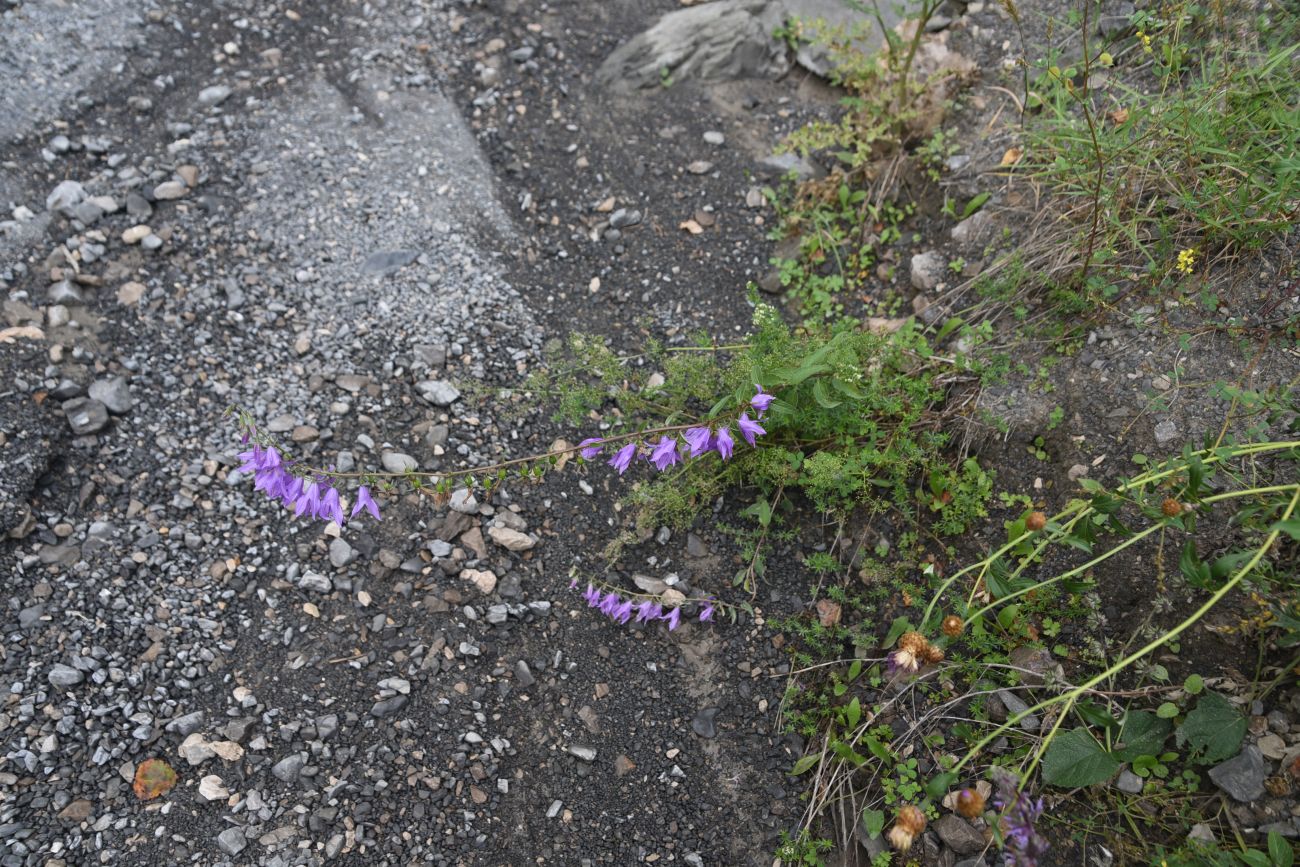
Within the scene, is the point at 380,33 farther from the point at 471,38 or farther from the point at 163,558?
the point at 163,558

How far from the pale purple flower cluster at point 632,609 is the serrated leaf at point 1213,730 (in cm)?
139

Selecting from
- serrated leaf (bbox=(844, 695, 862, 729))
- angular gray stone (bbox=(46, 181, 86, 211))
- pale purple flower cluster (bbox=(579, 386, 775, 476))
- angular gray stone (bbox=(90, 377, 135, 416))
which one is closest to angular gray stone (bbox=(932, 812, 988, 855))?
serrated leaf (bbox=(844, 695, 862, 729))

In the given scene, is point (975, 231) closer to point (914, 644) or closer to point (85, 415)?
point (914, 644)

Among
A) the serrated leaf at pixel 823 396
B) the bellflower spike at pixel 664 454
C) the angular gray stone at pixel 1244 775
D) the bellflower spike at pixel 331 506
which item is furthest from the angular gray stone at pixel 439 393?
the angular gray stone at pixel 1244 775

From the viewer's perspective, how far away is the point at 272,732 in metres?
2.73

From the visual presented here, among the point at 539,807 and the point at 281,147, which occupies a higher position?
the point at 281,147

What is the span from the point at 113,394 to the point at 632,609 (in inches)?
84.1

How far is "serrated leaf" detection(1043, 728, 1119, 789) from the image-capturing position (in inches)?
90.0

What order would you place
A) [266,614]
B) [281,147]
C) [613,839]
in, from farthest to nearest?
1. [281,147]
2. [266,614]
3. [613,839]

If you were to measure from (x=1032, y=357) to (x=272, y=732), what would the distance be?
2.81 meters

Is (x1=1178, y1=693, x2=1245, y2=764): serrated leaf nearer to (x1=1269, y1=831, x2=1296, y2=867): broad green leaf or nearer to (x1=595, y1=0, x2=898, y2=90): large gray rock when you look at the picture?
(x1=1269, y1=831, x2=1296, y2=867): broad green leaf

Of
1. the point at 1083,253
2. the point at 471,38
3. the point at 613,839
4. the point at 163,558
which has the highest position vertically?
the point at 471,38

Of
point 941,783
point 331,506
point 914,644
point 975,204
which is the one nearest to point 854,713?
point 914,644

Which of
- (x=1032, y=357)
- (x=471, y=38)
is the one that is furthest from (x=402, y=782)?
(x=471, y=38)
